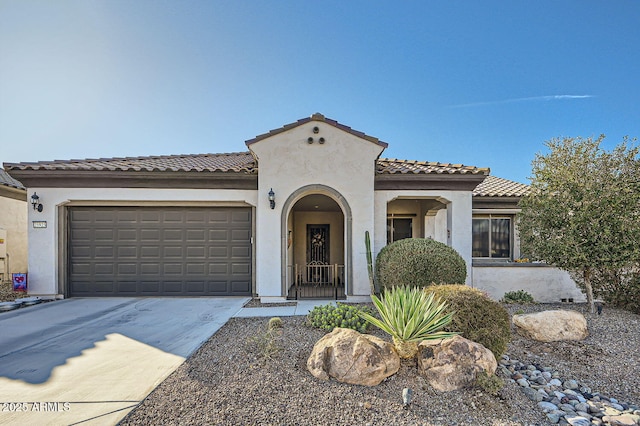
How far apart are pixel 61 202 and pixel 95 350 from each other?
593 cm

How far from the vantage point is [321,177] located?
8125 millimetres

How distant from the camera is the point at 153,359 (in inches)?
170

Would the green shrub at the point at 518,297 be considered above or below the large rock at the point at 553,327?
below

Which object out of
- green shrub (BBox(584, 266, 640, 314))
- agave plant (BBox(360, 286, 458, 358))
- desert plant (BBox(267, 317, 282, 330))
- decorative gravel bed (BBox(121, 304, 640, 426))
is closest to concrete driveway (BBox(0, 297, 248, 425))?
decorative gravel bed (BBox(121, 304, 640, 426))

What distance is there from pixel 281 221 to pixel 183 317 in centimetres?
A: 339

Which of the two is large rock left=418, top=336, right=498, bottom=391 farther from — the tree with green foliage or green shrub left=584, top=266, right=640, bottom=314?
green shrub left=584, top=266, right=640, bottom=314

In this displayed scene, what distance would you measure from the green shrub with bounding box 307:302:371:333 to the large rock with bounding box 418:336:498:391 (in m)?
1.53

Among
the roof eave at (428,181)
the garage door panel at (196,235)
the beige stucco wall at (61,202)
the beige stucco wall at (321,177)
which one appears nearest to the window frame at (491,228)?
the roof eave at (428,181)

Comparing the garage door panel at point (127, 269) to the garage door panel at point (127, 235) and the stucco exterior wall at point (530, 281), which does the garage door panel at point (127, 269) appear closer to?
the garage door panel at point (127, 235)

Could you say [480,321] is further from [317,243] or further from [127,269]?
[127,269]

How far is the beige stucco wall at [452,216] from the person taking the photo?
27.3 feet

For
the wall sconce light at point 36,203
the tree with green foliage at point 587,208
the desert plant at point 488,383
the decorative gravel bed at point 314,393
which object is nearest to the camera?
the decorative gravel bed at point 314,393

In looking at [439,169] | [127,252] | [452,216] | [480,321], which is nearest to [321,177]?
[439,169]

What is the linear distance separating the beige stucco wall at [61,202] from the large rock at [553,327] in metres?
7.21
